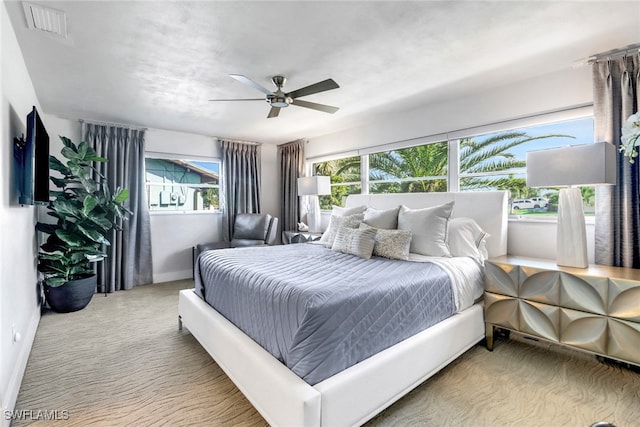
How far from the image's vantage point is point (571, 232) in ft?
7.80

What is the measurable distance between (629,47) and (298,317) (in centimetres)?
316

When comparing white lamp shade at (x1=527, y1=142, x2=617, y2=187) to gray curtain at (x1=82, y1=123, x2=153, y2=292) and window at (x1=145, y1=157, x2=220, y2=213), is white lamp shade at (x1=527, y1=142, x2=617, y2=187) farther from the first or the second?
gray curtain at (x1=82, y1=123, x2=153, y2=292)

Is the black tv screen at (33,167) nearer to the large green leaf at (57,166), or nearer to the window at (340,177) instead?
the large green leaf at (57,166)

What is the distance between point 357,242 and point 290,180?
3285 millimetres

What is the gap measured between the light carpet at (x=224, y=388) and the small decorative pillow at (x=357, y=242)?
3.60 ft

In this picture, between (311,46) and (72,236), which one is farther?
(72,236)

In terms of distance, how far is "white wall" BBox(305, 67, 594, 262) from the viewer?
271 centimetres

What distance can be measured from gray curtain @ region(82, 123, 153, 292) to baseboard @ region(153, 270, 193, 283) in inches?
5.3

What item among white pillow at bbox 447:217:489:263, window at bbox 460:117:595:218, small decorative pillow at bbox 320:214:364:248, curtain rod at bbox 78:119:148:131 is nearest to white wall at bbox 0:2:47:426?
curtain rod at bbox 78:119:148:131

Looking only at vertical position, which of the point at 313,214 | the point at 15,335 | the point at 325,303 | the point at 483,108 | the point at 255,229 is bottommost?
the point at 15,335

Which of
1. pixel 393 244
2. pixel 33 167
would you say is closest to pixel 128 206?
pixel 33 167

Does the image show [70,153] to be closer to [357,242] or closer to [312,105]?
[312,105]

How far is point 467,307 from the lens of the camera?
8.13ft

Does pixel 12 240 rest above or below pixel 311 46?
below
